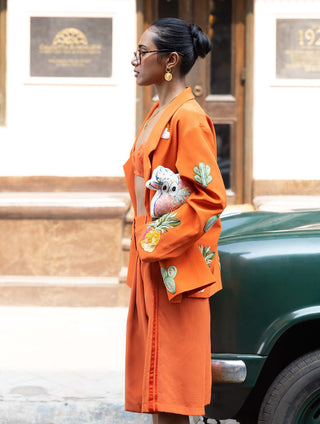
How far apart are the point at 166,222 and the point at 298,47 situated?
211 inches

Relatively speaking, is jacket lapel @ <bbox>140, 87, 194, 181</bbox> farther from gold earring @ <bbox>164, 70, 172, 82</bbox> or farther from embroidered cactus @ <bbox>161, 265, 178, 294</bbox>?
embroidered cactus @ <bbox>161, 265, 178, 294</bbox>

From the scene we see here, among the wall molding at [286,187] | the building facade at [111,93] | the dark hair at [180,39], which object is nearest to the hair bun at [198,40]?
the dark hair at [180,39]

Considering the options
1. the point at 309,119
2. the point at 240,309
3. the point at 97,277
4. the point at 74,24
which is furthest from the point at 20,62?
the point at 240,309

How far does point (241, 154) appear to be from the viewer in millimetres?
8055

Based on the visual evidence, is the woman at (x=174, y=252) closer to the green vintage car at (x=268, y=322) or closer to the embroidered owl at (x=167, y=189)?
the embroidered owl at (x=167, y=189)

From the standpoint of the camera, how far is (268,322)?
3.16 m

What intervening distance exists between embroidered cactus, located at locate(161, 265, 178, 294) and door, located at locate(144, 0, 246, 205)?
526 cm

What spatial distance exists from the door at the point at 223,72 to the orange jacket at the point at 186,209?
5.15 metres

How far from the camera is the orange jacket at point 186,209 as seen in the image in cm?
274

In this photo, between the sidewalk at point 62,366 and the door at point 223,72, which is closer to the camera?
the sidewalk at point 62,366

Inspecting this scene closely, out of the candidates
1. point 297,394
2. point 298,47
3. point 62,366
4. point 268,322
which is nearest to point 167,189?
point 268,322

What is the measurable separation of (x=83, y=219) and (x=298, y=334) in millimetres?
4209

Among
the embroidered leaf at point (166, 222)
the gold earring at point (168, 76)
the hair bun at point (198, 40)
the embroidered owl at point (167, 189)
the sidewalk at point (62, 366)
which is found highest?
the hair bun at point (198, 40)

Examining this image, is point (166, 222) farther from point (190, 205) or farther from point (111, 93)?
point (111, 93)
